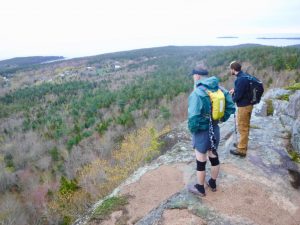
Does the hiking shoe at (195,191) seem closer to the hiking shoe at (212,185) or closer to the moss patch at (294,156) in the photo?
the hiking shoe at (212,185)

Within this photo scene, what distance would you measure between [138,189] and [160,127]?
39886 mm

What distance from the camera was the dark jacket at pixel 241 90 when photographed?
22.0 feet

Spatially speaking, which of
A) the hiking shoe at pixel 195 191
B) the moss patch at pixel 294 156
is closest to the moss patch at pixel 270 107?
the moss patch at pixel 294 156

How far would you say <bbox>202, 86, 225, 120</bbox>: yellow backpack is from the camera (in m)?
5.24

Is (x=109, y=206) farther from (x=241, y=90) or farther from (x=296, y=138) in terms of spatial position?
(x=296, y=138)

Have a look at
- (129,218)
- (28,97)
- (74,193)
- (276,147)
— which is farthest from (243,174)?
(28,97)

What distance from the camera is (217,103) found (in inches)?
207

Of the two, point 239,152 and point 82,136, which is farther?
point 82,136

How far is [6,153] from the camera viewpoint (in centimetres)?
5812

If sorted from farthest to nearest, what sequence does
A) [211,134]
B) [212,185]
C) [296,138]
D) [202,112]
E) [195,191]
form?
[296,138] → [212,185] → [195,191] → [211,134] → [202,112]

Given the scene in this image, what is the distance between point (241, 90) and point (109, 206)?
14.3 ft

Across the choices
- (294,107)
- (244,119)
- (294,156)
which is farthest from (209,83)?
(294,107)

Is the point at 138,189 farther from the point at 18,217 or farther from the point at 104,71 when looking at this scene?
the point at 104,71

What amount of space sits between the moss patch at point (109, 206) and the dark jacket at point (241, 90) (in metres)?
3.88
